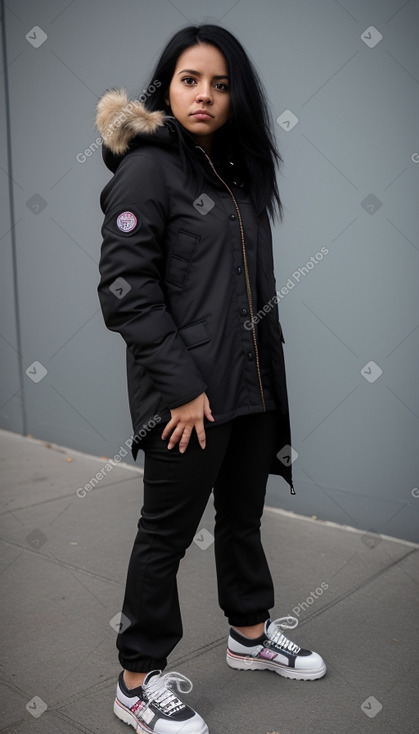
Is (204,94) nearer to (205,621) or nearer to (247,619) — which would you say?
(247,619)

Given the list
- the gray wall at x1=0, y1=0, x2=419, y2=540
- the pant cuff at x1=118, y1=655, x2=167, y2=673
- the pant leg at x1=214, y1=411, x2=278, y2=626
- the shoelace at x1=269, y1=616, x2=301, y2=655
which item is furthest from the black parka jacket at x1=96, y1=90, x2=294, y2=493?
the gray wall at x1=0, y1=0, x2=419, y2=540

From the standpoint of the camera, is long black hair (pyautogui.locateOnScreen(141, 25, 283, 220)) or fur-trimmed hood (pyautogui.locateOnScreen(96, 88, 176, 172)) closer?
fur-trimmed hood (pyautogui.locateOnScreen(96, 88, 176, 172))

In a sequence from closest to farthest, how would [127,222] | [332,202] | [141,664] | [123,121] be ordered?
[127,222] < [123,121] < [141,664] < [332,202]

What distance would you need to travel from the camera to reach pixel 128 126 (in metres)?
2.04

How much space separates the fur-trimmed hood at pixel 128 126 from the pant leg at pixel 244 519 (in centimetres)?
86

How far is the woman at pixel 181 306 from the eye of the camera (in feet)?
6.48

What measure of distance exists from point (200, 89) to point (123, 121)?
25cm

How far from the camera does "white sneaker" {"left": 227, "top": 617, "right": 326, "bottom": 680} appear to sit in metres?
2.43

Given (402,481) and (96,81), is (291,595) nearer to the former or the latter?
(402,481)

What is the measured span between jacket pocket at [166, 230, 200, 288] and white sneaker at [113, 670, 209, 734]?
1133 millimetres

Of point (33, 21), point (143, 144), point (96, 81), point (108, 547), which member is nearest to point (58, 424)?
point (108, 547)

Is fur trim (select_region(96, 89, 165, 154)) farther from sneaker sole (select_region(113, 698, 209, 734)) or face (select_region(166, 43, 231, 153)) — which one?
sneaker sole (select_region(113, 698, 209, 734))

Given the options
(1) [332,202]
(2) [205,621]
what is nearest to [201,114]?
(1) [332,202]

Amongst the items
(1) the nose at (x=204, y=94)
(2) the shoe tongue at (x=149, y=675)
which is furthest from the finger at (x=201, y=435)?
(1) the nose at (x=204, y=94)
